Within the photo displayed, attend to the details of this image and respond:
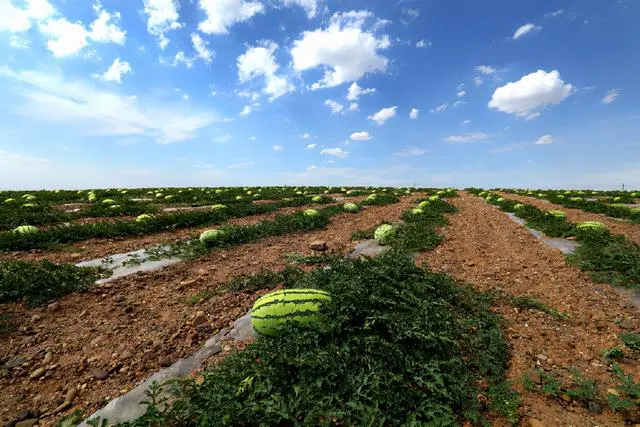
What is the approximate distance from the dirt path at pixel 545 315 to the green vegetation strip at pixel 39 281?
261 inches

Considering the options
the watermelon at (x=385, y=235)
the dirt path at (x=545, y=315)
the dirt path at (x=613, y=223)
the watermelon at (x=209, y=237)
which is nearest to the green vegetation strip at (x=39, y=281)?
the watermelon at (x=209, y=237)

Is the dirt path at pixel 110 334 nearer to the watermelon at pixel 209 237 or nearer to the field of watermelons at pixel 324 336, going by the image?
the field of watermelons at pixel 324 336

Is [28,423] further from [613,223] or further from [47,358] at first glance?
[613,223]

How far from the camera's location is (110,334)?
175 inches

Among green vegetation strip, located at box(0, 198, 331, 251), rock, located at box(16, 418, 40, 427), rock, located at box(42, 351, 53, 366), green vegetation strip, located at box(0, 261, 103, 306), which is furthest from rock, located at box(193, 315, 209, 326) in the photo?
green vegetation strip, located at box(0, 198, 331, 251)

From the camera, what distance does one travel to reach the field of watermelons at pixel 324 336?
2791 mm

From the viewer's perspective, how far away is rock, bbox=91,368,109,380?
11.9ft

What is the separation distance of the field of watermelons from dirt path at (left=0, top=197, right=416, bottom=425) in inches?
0.9

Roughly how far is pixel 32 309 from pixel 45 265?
1.49m

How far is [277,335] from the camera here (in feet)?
12.3

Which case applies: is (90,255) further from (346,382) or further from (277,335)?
(346,382)

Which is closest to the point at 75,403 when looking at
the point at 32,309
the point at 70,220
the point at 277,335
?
the point at 277,335

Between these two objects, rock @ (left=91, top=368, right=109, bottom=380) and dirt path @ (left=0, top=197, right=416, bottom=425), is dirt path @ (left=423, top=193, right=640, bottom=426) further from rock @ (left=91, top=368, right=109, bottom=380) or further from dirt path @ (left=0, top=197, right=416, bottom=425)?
rock @ (left=91, top=368, right=109, bottom=380)

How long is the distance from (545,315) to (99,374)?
18.5 ft
